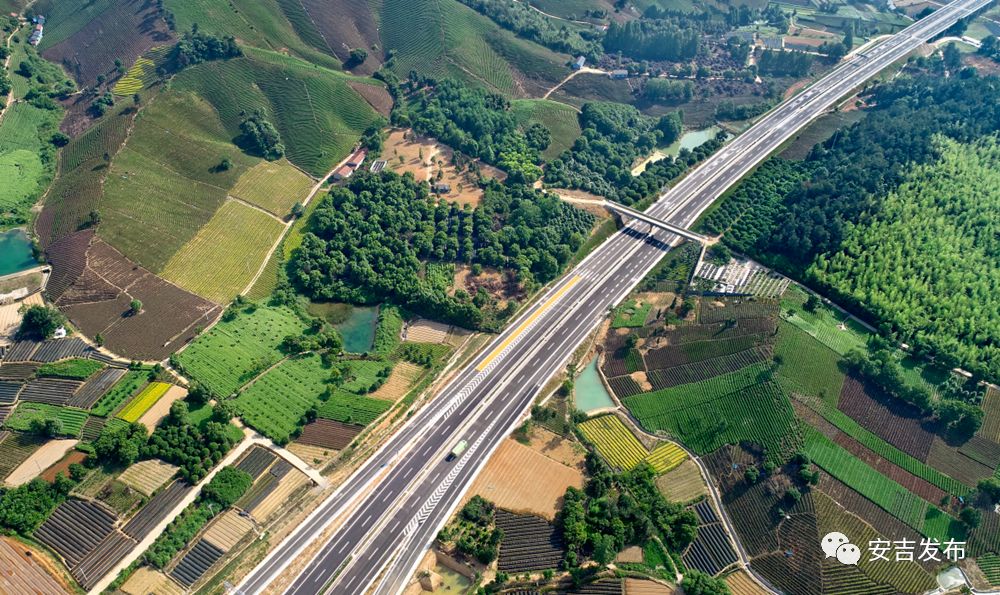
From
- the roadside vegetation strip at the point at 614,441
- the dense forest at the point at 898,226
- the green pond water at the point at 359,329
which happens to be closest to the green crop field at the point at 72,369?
the green pond water at the point at 359,329

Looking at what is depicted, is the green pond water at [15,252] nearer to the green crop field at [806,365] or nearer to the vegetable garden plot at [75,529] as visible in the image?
the vegetable garden plot at [75,529]

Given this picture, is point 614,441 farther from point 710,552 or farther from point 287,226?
point 287,226

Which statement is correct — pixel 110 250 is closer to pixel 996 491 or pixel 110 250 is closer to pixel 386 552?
pixel 386 552

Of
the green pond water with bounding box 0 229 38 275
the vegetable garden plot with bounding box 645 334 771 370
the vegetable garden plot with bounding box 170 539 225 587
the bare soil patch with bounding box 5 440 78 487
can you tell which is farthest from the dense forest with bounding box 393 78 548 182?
the bare soil patch with bounding box 5 440 78 487

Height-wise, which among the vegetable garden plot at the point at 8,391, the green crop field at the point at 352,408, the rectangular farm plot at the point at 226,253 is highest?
the rectangular farm plot at the point at 226,253

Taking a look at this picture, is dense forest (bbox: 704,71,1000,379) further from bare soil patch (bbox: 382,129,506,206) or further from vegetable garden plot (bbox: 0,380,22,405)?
vegetable garden plot (bbox: 0,380,22,405)

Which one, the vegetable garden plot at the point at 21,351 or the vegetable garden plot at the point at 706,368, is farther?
the vegetable garden plot at the point at 706,368
